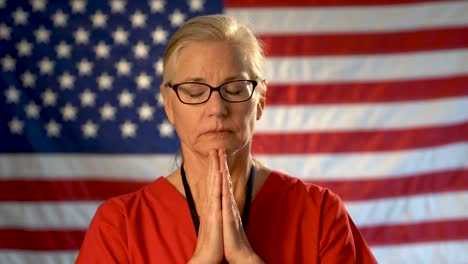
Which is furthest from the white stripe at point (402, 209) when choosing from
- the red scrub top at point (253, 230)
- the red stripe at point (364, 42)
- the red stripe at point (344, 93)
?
the red scrub top at point (253, 230)

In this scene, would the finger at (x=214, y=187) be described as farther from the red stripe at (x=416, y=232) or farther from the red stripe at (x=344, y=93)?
the red stripe at (x=416, y=232)

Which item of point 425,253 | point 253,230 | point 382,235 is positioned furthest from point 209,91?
point 425,253

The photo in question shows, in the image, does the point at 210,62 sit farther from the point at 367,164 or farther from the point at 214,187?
the point at 367,164

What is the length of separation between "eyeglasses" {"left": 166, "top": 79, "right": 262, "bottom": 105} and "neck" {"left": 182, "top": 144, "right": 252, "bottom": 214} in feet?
0.44

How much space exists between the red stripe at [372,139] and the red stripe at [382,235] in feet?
1.09

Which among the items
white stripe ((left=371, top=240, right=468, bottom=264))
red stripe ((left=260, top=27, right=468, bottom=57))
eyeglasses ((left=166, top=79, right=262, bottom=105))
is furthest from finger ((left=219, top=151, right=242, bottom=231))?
white stripe ((left=371, top=240, right=468, bottom=264))

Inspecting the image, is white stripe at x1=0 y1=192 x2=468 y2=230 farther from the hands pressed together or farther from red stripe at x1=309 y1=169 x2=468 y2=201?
the hands pressed together

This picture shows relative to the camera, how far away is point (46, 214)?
2.71 meters

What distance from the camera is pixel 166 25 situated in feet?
9.18

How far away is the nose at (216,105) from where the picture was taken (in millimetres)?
1432

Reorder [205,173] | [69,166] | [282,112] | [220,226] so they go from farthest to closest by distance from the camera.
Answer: [282,112] < [69,166] < [205,173] < [220,226]

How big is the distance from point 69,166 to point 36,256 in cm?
38

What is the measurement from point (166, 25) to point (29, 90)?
1.98 ft

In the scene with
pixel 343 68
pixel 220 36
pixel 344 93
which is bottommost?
pixel 344 93
